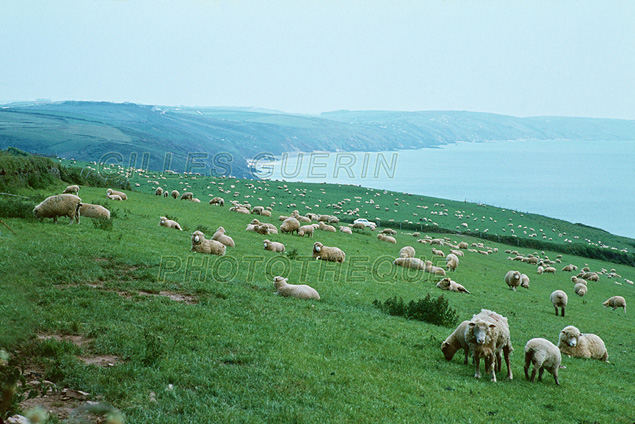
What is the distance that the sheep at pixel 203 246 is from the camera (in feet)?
57.9

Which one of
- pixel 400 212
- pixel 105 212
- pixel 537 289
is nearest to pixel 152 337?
pixel 105 212

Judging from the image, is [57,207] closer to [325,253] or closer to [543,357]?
[325,253]

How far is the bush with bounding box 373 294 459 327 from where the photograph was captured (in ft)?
47.2

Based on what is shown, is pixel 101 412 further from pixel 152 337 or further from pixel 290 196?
pixel 290 196

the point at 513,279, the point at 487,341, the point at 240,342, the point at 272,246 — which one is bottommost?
the point at 513,279

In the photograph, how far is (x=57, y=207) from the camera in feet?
54.7

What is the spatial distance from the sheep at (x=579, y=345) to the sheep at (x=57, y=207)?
16434mm

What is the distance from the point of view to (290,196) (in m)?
69.4

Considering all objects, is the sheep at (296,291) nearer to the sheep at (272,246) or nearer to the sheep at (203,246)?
the sheep at (203,246)

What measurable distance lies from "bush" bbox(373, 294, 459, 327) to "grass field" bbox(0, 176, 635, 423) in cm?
67

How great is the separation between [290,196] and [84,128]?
5700 inches

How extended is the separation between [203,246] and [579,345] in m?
12.7

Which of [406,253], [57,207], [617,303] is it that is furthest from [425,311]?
[617,303]

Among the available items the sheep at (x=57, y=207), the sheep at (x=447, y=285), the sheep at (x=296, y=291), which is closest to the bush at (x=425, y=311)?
the sheep at (x=296, y=291)
